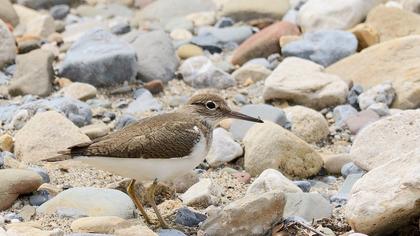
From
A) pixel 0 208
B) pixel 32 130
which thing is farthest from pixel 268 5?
pixel 0 208

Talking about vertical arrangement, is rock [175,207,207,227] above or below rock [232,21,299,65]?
above

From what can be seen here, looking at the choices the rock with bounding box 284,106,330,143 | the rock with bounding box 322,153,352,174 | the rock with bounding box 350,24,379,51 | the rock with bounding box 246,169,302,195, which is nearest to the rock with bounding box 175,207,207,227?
the rock with bounding box 246,169,302,195

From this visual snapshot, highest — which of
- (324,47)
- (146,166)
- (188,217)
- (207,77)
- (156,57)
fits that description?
(146,166)

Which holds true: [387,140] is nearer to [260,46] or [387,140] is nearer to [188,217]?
[188,217]

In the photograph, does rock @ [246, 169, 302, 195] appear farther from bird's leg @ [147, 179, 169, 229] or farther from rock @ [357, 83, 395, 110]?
rock @ [357, 83, 395, 110]

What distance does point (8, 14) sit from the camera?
13.6 meters

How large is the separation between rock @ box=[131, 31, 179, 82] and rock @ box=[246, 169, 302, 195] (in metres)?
3.77

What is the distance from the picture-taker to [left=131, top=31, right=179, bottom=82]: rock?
11.5 metres

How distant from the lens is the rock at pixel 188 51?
40.4 feet

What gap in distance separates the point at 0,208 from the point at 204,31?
6236mm

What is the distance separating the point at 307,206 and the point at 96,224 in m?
1.81

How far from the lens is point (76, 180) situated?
833 centimetres

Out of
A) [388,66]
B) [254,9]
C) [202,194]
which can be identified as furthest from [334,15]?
[202,194]

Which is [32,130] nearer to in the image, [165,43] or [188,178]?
[188,178]
